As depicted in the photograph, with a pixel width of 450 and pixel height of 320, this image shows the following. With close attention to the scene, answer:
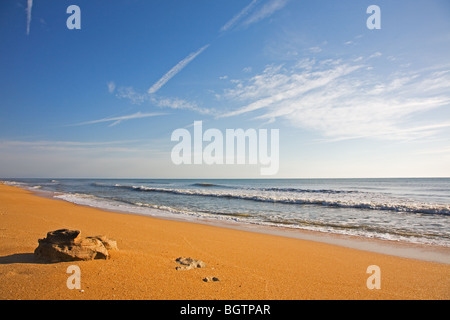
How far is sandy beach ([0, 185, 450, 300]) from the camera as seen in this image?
145 inches

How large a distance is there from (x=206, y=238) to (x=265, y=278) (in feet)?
12.4

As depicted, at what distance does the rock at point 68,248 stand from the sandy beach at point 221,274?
0.51 feet

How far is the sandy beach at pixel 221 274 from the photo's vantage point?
12.1ft

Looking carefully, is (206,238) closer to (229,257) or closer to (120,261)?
(229,257)

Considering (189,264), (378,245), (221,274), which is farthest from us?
(378,245)

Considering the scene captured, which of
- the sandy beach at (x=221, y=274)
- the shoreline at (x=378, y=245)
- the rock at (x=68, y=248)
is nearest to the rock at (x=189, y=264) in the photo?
the sandy beach at (x=221, y=274)

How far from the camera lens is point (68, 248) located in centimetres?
458

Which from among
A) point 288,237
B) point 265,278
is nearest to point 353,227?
point 288,237

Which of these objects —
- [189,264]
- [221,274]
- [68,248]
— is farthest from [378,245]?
[68,248]

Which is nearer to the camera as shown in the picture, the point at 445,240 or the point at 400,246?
the point at 400,246

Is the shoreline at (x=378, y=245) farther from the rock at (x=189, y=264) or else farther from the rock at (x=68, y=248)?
the rock at (x=68, y=248)

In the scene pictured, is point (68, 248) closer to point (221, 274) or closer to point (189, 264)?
point (189, 264)

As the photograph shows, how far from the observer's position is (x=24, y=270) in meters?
4.12

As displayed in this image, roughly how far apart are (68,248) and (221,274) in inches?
119
